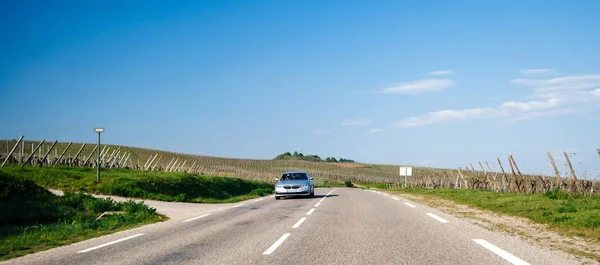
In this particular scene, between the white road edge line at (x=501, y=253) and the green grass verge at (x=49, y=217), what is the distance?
8.24 m


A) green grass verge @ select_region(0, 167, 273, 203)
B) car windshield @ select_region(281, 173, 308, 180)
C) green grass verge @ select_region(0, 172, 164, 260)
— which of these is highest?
car windshield @ select_region(281, 173, 308, 180)

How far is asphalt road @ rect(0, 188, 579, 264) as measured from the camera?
24.4 ft

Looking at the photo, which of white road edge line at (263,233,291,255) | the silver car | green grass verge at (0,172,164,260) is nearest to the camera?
white road edge line at (263,233,291,255)

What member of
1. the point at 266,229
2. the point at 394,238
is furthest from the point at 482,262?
the point at 266,229

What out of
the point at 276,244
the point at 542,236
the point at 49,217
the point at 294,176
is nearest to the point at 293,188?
the point at 294,176

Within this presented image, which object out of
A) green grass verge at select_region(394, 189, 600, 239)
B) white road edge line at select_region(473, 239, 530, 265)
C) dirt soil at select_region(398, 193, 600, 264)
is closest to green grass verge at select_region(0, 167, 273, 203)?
green grass verge at select_region(394, 189, 600, 239)

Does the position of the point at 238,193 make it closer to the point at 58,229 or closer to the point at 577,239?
the point at 58,229

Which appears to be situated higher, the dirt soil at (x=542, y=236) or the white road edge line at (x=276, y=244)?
the dirt soil at (x=542, y=236)

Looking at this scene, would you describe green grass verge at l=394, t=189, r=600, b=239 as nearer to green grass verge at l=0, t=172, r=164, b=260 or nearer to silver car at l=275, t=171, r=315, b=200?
silver car at l=275, t=171, r=315, b=200

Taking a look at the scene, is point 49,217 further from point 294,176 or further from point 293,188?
point 294,176

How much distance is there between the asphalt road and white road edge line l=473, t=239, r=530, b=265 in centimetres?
1

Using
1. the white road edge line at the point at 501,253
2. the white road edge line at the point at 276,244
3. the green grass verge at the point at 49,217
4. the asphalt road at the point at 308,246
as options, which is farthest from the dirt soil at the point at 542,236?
the green grass verge at the point at 49,217

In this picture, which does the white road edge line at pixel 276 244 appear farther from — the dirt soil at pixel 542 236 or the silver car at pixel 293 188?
the silver car at pixel 293 188

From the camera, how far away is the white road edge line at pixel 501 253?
7.01 m
